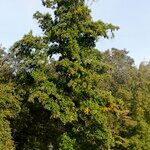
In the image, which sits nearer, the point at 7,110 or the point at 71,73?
the point at 71,73

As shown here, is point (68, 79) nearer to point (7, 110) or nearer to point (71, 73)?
point (71, 73)

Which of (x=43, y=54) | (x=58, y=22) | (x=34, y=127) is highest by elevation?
(x=58, y=22)

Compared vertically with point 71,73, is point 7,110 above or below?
below

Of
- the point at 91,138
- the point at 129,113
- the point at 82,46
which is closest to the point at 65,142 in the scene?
the point at 91,138

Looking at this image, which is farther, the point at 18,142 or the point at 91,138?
the point at 18,142

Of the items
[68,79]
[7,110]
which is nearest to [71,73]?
[68,79]

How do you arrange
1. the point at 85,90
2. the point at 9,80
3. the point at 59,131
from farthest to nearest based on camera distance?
the point at 9,80
the point at 59,131
the point at 85,90

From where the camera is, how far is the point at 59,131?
48281 mm

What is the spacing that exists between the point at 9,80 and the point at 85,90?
1119 cm

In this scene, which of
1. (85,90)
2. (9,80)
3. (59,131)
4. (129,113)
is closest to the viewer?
(85,90)

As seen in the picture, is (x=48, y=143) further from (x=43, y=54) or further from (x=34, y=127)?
(x=43, y=54)

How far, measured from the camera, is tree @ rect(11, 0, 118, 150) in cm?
4350

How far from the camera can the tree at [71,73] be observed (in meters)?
43.5

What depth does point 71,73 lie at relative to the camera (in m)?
43.1
